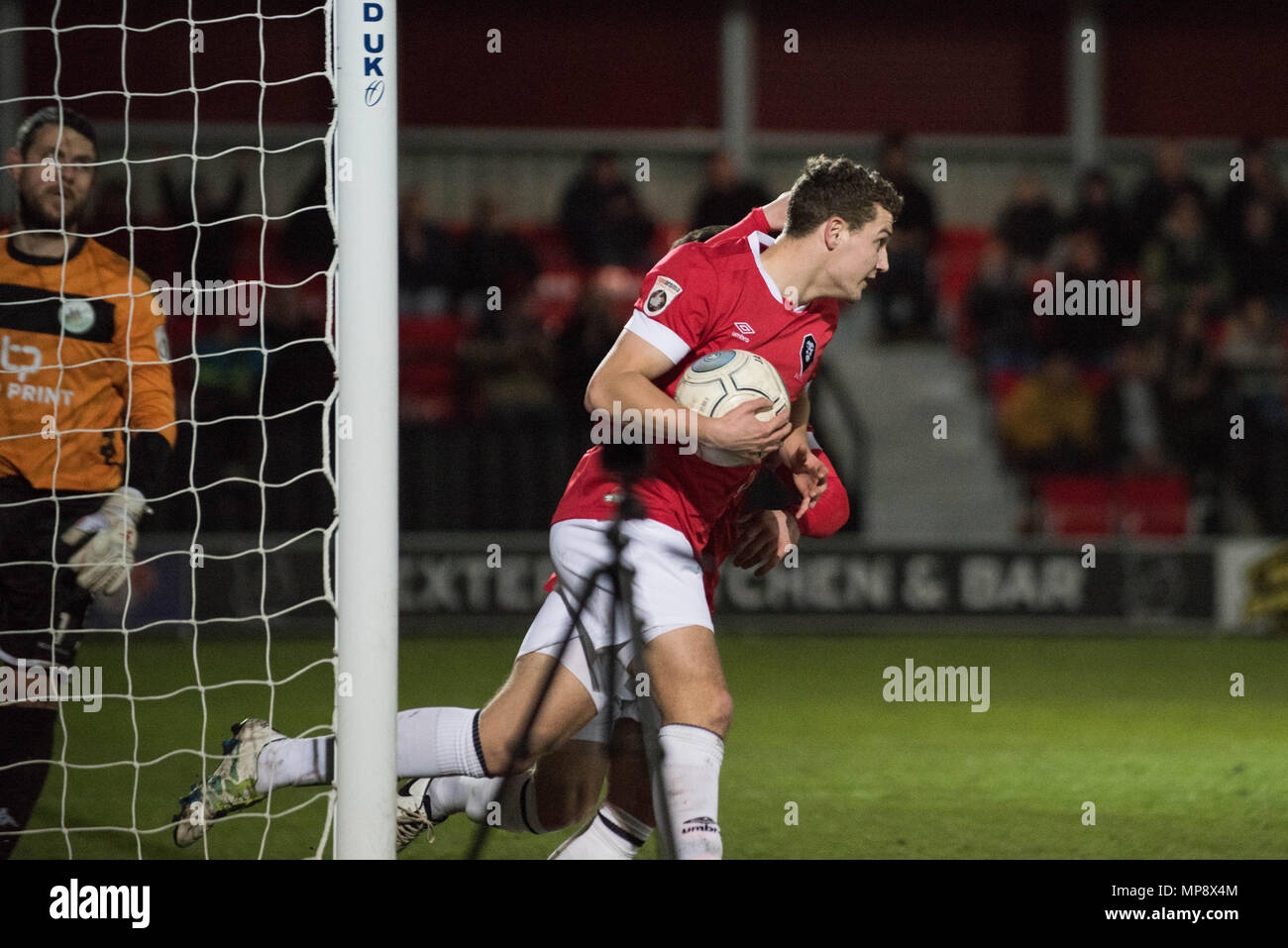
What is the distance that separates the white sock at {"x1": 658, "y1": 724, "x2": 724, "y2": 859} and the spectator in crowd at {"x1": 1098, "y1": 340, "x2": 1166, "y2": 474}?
7.92m

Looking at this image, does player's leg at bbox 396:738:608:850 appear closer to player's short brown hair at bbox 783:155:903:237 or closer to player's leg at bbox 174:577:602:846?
player's leg at bbox 174:577:602:846

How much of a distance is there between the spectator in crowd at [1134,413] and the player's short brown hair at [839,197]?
24.5 feet

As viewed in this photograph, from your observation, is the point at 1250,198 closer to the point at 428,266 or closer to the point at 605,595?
the point at 428,266

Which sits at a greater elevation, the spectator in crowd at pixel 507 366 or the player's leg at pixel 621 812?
the spectator in crowd at pixel 507 366

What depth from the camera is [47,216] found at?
4121 millimetres

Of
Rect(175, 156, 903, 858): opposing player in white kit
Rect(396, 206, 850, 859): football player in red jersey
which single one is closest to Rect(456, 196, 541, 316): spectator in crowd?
Rect(396, 206, 850, 859): football player in red jersey

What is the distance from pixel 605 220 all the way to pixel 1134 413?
4029 millimetres

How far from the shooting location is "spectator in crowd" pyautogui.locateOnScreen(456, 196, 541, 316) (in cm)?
1142

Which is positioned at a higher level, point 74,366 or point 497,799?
point 74,366

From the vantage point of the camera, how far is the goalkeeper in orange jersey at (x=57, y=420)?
4.04 m

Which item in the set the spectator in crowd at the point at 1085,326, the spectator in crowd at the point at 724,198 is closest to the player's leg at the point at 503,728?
the spectator in crowd at the point at 724,198

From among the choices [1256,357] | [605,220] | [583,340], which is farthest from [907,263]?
[583,340]

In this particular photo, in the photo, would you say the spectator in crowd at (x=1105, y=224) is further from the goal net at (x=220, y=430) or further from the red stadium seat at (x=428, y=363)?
the goal net at (x=220, y=430)

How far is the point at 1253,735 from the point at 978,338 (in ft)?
20.0
